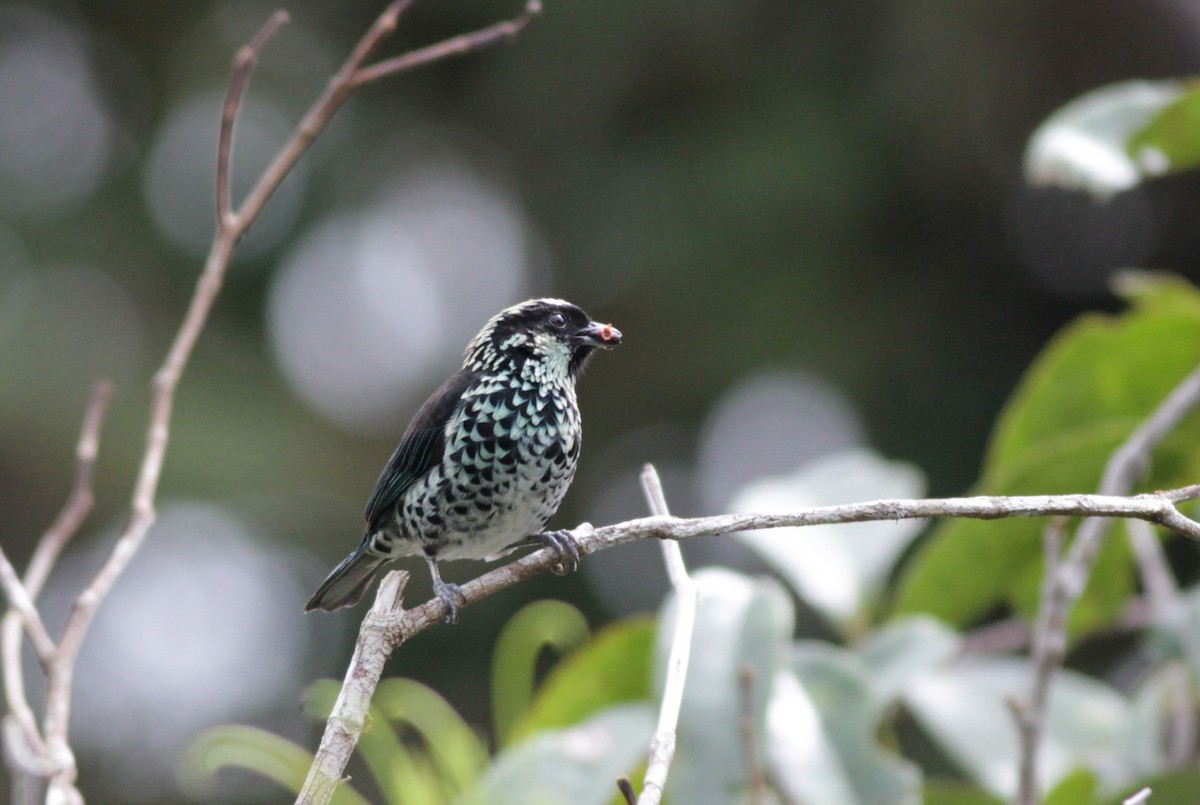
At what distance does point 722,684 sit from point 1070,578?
833 millimetres

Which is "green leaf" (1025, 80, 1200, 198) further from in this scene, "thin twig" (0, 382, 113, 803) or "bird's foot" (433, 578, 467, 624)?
"thin twig" (0, 382, 113, 803)

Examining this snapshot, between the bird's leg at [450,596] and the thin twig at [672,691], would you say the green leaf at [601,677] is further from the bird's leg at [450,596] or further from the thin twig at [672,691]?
the thin twig at [672,691]

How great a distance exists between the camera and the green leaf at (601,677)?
350cm

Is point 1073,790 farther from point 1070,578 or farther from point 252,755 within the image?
point 252,755

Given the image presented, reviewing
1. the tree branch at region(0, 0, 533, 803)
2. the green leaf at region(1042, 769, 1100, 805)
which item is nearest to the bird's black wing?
the tree branch at region(0, 0, 533, 803)

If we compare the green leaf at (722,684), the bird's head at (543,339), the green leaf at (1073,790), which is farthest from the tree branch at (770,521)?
the bird's head at (543,339)

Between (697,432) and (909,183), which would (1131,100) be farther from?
(697,432)

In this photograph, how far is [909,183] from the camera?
9.35m

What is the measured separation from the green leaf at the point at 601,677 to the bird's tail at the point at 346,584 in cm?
73

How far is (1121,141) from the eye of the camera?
360cm

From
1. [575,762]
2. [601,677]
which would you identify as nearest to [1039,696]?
[575,762]

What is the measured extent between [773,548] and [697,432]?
6056 millimetres

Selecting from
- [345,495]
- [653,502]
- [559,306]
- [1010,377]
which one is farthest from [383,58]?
[653,502]

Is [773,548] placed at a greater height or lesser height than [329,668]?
greater
